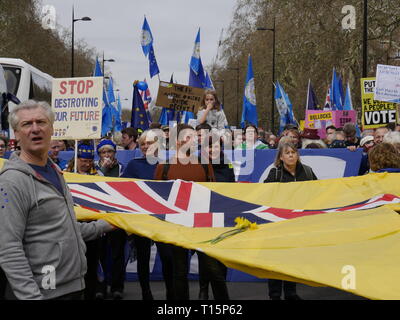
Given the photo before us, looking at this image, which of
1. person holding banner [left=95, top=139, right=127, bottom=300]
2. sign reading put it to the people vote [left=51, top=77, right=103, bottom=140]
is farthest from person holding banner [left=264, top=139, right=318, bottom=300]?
sign reading put it to the people vote [left=51, top=77, right=103, bottom=140]

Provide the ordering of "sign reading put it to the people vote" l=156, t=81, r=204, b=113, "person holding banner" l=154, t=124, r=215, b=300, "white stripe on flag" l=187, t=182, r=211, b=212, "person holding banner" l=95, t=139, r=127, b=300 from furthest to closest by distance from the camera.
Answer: "sign reading put it to the people vote" l=156, t=81, r=204, b=113 → "person holding banner" l=95, t=139, r=127, b=300 → "person holding banner" l=154, t=124, r=215, b=300 → "white stripe on flag" l=187, t=182, r=211, b=212

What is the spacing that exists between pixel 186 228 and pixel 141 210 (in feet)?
2.86

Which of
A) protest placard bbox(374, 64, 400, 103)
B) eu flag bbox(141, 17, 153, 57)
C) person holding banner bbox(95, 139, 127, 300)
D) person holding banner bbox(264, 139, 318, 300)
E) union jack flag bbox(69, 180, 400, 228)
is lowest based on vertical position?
person holding banner bbox(95, 139, 127, 300)

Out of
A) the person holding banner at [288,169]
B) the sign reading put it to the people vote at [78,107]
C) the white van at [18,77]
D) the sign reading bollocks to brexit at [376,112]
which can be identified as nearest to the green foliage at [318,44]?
→ the sign reading bollocks to brexit at [376,112]

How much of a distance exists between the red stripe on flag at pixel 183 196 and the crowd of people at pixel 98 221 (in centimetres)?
16

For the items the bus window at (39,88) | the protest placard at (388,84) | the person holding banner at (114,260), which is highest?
the bus window at (39,88)

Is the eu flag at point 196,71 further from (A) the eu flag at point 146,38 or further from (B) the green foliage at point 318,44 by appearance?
(B) the green foliage at point 318,44

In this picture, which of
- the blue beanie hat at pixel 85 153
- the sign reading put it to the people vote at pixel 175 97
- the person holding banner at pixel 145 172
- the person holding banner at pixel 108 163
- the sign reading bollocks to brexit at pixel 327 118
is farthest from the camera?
the sign reading bollocks to brexit at pixel 327 118

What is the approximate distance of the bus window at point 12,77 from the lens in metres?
19.9

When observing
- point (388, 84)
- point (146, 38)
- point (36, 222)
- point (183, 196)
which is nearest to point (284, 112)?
point (146, 38)

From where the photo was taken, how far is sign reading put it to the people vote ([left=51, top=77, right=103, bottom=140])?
28.6ft

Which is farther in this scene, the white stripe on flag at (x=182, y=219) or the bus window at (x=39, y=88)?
the bus window at (x=39, y=88)

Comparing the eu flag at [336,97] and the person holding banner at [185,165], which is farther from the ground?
the eu flag at [336,97]

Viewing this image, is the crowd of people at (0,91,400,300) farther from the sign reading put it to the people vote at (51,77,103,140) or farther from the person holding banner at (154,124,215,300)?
the sign reading put it to the people vote at (51,77,103,140)
